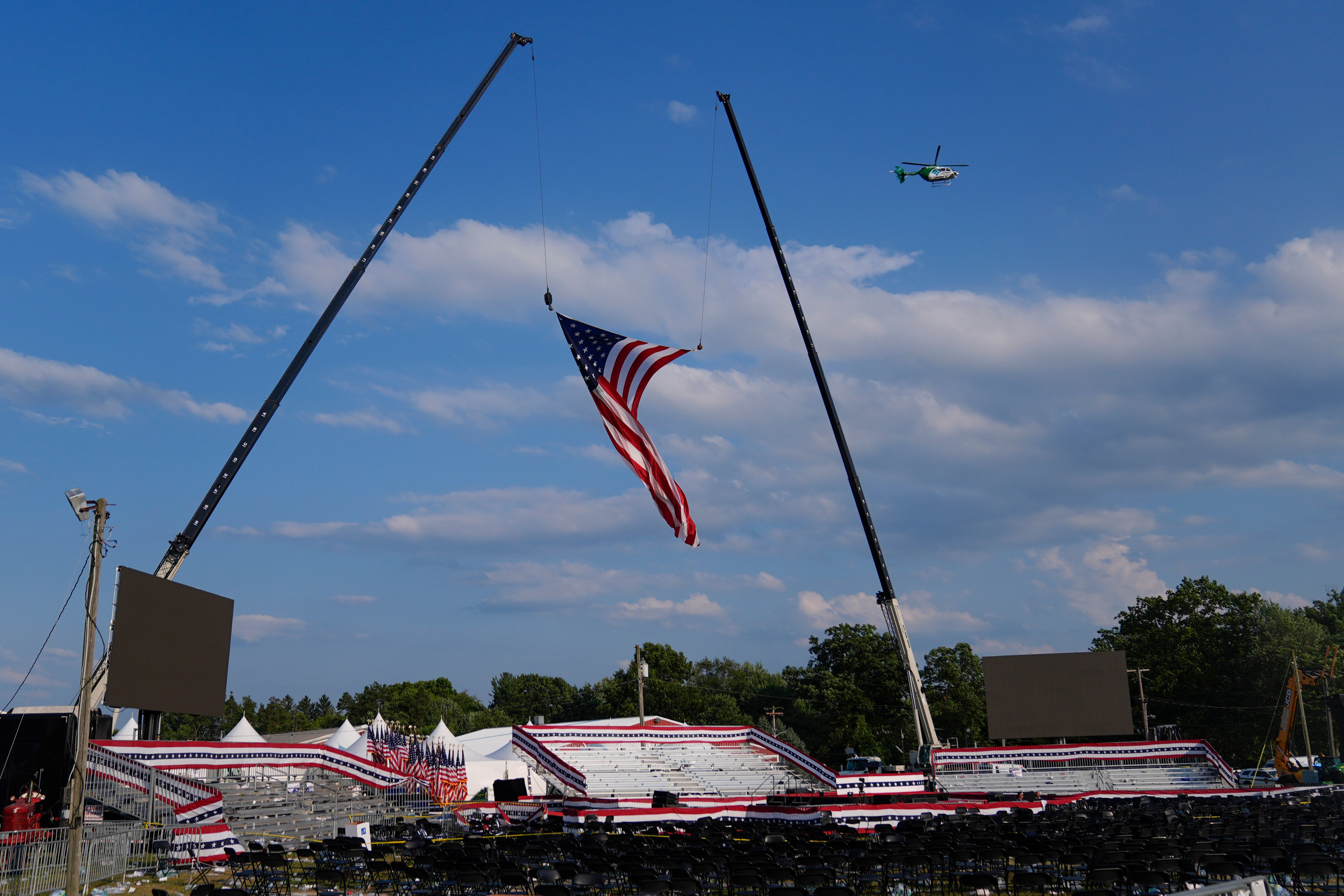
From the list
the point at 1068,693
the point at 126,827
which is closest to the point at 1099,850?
the point at 126,827

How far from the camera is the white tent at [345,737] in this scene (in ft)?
165

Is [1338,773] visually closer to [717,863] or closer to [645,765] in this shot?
[645,765]

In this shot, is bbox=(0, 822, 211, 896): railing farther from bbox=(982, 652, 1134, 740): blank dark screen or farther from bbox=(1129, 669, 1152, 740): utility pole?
bbox=(1129, 669, 1152, 740): utility pole

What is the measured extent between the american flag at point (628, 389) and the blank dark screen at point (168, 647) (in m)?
15.0

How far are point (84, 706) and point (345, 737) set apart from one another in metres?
37.6

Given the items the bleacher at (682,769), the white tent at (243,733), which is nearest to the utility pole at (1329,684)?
the bleacher at (682,769)

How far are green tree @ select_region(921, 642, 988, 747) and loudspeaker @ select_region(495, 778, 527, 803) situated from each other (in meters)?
41.7

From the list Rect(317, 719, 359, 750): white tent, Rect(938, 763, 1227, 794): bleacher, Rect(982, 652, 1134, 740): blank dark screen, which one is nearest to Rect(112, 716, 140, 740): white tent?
Rect(317, 719, 359, 750): white tent

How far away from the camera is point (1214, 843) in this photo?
1681cm

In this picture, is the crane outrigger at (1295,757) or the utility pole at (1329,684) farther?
the utility pole at (1329,684)

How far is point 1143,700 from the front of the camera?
59000 mm

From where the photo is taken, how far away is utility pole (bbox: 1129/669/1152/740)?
57594 mm

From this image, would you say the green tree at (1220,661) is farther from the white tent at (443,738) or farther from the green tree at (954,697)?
the white tent at (443,738)

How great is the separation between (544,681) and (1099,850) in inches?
4466
